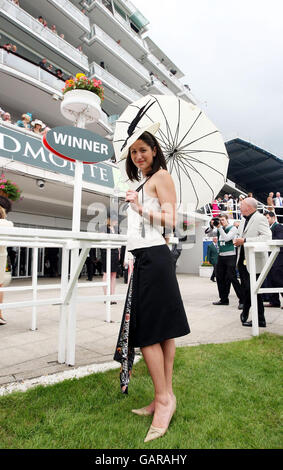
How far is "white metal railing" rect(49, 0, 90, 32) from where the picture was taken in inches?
632

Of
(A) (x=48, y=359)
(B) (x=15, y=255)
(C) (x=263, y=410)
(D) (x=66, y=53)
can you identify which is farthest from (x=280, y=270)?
(D) (x=66, y=53)

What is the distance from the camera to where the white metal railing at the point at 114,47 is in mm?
18578

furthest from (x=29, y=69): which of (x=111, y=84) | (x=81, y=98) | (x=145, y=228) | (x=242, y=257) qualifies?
(x=145, y=228)

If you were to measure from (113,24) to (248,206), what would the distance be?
23477 mm

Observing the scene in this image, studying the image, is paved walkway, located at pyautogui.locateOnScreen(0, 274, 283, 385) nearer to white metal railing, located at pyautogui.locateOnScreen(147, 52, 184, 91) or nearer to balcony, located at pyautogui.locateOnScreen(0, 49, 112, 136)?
balcony, located at pyautogui.locateOnScreen(0, 49, 112, 136)

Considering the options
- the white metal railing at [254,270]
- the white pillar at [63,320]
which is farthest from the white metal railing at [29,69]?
the white metal railing at [254,270]

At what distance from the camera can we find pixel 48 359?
2.52 m

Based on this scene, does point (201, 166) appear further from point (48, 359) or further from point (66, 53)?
point (66, 53)

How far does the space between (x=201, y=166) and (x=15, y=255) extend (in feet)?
39.5

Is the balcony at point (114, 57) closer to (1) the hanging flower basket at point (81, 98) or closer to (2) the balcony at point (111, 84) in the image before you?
(2) the balcony at point (111, 84)

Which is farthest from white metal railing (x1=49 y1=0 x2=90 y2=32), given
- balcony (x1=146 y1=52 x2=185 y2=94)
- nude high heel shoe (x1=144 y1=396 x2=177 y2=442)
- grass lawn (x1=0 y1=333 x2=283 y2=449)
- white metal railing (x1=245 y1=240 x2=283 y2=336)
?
nude high heel shoe (x1=144 y1=396 x2=177 y2=442)

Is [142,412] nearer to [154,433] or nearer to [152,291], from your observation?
[154,433]

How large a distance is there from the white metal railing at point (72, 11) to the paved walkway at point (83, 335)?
1839 centimetres

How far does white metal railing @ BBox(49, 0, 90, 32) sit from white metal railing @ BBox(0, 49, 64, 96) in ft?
20.2
